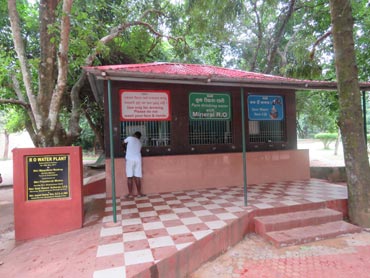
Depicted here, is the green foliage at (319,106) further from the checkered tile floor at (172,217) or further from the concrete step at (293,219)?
the concrete step at (293,219)

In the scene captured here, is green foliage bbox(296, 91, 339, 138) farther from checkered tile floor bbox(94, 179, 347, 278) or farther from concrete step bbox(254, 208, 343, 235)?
concrete step bbox(254, 208, 343, 235)

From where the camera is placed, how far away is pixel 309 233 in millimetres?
3736

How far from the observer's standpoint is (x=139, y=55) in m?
9.31

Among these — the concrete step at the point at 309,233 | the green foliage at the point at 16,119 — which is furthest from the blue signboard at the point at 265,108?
the green foliage at the point at 16,119

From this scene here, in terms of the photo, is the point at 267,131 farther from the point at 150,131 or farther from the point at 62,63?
the point at 62,63

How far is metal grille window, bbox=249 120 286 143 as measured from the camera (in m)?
6.66

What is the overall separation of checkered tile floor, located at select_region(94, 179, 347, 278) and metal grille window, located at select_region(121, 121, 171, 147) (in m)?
1.30

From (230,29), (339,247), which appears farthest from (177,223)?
(230,29)

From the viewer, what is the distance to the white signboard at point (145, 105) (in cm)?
545

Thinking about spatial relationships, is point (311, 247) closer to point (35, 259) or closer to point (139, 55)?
point (35, 259)

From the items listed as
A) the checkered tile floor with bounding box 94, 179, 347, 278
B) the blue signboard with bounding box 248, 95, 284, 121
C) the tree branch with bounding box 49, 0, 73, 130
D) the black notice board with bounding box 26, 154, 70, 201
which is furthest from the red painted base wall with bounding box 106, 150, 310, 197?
the black notice board with bounding box 26, 154, 70, 201

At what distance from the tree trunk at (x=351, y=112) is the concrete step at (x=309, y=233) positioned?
0.50 m

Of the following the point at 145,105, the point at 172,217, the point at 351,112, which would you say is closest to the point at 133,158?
the point at 145,105

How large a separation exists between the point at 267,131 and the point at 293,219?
331 centimetres
